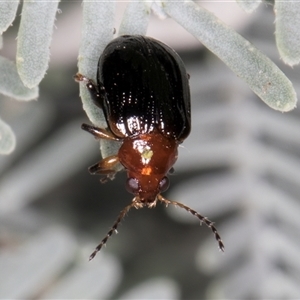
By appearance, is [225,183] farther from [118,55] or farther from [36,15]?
[36,15]

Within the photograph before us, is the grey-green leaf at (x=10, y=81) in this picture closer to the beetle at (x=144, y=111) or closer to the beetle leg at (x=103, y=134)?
the beetle at (x=144, y=111)

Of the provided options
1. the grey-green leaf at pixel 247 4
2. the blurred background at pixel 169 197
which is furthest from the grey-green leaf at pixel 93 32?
the blurred background at pixel 169 197

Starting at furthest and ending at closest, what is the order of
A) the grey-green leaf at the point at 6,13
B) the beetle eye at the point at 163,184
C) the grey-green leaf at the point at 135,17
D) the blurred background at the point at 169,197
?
the beetle eye at the point at 163,184
the blurred background at the point at 169,197
the grey-green leaf at the point at 135,17
the grey-green leaf at the point at 6,13

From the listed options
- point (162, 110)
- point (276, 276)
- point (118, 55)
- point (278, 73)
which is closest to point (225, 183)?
point (276, 276)

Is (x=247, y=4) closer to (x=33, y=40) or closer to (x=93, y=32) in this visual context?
(x=93, y=32)

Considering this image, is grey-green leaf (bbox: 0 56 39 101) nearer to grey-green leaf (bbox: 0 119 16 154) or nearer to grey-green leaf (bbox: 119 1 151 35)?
grey-green leaf (bbox: 0 119 16 154)

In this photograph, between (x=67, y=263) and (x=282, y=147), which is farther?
(x=282, y=147)
